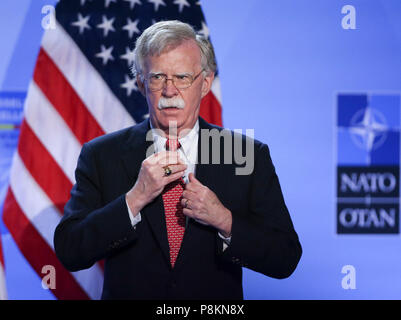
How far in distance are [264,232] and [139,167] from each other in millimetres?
507

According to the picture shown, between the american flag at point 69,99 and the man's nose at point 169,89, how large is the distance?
94cm

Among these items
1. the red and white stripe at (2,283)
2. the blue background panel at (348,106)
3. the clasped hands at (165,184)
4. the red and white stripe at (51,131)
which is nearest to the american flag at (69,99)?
the red and white stripe at (51,131)

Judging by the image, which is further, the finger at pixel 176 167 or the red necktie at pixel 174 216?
the red necktie at pixel 174 216

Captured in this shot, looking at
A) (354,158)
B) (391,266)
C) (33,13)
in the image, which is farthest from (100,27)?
(391,266)

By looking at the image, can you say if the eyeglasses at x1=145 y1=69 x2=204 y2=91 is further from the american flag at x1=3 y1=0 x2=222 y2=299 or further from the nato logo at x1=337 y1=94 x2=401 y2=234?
the nato logo at x1=337 y1=94 x2=401 y2=234

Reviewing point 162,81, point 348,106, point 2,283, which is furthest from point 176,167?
point 2,283

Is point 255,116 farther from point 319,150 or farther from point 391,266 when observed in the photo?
point 391,266

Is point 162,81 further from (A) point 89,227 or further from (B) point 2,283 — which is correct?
(B) point 2,283

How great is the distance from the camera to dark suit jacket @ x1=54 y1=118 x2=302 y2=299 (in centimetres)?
161

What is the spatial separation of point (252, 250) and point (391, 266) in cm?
147

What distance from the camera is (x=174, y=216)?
1.71m

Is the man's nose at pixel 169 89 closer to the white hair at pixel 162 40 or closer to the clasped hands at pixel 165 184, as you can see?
the white hair at pixel 162 40

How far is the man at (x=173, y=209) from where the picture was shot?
1.61 m

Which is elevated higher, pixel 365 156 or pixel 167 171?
pixel 365 156
